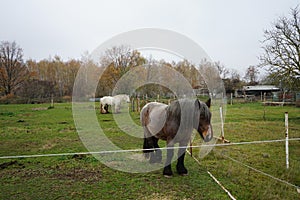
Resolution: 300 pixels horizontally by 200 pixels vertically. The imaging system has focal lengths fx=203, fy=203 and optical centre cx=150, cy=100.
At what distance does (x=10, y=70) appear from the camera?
42.2m

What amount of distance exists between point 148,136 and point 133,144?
6.65 feet

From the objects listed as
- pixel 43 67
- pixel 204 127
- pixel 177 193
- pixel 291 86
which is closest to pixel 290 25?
pixel 291 86

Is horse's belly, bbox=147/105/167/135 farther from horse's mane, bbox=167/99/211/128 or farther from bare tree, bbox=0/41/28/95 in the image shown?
bare tree, bbox=0/41/28/95

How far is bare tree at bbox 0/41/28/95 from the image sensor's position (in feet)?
132

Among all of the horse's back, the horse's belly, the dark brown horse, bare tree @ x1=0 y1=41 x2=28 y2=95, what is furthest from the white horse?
bare tree @ x1=0 y1=41 x2=28 y2=95

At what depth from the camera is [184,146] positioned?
3.86 m

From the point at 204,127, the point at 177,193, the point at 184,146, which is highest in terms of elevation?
the point at 204,127

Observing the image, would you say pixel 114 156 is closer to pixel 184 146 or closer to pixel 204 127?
pixel 184 146

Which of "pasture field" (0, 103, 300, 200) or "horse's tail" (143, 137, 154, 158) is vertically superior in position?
"horse's tail" (143, 137, 154, 158)

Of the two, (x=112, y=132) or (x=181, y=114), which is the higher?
(x=181, y=114)

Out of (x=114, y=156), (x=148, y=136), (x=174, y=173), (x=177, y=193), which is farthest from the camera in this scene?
(x=114, y=156)

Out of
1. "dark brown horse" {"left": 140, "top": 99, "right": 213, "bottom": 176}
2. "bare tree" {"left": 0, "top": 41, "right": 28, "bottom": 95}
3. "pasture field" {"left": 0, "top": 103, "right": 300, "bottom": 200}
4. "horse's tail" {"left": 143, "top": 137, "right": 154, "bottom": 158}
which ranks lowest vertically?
"pasture field" {"left": 0, "top": 103, "right": 300, "bottom": 200}

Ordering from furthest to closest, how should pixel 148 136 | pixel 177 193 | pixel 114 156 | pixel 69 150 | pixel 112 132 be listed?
1. pixel 112 132
2. pixel 69 150
3. pixel 114 156
4. pixel 148 136
5. pixel 177 193

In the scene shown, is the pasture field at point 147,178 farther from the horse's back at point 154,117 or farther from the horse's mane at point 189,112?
the horse's mane at point 189,112
